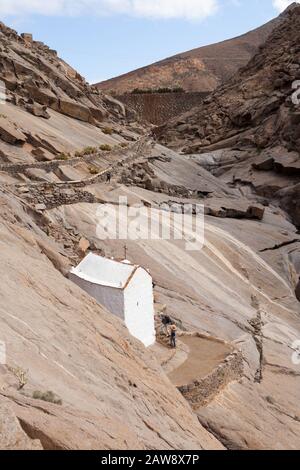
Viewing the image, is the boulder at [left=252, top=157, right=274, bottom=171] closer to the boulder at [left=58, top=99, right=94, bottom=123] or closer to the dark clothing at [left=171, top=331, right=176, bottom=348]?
the boulder at [left=58, top=99, right=94, bottom=123]

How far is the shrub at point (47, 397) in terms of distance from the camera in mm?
6750

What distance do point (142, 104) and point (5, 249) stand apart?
233 ft

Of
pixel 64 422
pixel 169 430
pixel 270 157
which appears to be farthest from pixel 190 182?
pixel 64 422

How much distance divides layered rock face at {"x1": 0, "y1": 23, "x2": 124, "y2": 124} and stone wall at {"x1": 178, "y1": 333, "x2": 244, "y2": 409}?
2455 cm

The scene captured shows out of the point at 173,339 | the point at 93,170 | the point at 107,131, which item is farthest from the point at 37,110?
the point at 173,339

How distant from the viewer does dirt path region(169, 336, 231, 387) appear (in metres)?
13.0

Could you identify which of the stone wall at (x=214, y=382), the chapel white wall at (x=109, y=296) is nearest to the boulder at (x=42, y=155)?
the chapel white wall at (x=109, y=296)

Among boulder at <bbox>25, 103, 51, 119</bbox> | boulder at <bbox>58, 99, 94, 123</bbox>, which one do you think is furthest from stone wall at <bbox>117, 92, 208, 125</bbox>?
boulder at <bbox>25, 103, 51, 119</bbox>

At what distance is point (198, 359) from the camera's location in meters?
14.2

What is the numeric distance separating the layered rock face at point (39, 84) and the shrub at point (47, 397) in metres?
29.5

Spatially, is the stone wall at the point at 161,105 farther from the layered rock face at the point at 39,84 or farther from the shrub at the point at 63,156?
the shrub at the point at 63,156

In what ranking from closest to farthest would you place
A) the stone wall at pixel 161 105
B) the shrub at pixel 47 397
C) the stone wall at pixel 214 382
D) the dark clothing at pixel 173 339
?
the shrub at pixel 47 397 → the stone wall at pixel 214 382 → the dark clothing at pixel 173 339 → the stone wall at pixel 161 105

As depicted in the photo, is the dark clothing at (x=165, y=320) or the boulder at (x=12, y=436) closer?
the boulder at (x=12, y=436)
